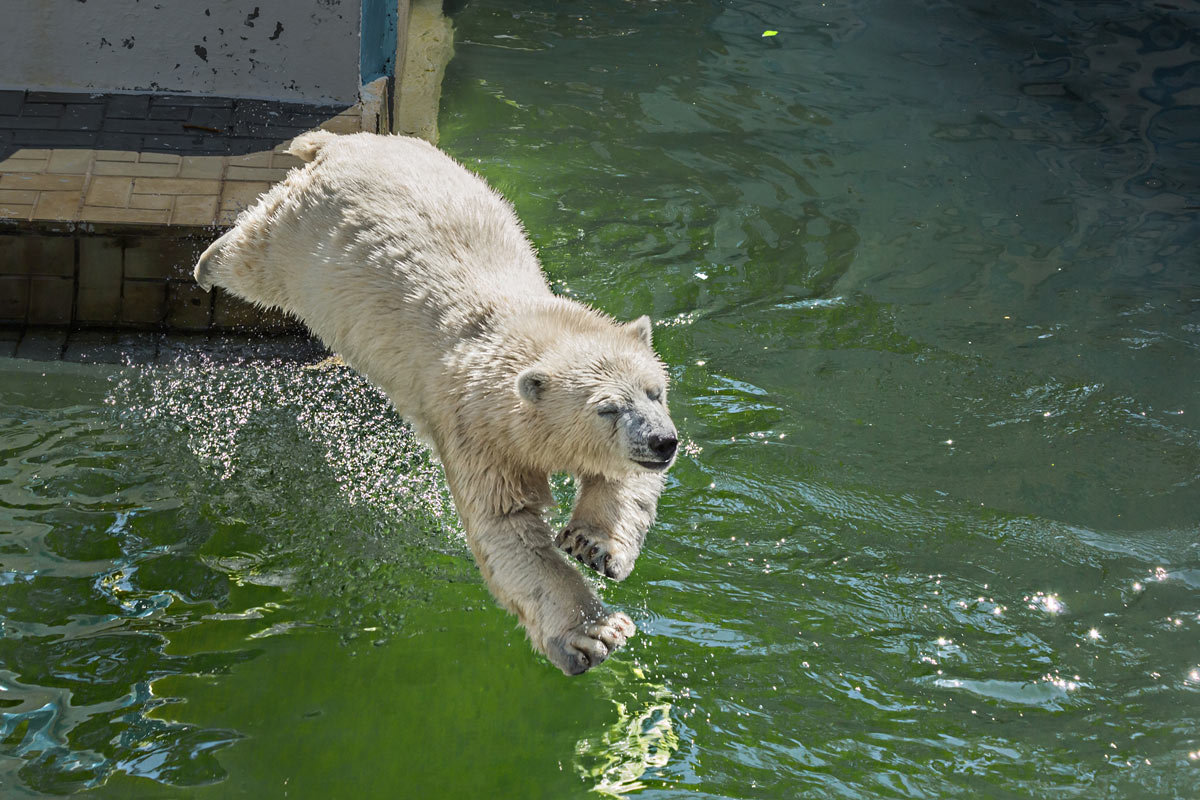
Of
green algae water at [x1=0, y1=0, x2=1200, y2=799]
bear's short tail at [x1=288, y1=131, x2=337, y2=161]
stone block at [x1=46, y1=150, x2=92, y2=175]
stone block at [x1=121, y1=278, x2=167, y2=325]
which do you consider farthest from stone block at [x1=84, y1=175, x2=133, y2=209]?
bear's short tail at [x1=288, y1=131, x2=337, y2=161]

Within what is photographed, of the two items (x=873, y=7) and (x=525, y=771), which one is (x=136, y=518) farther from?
(x=873, y=7)

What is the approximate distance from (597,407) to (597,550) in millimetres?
420

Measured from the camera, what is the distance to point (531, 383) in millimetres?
3520

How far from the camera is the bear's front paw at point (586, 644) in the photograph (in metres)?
3.30

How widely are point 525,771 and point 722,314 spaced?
3.16 meters

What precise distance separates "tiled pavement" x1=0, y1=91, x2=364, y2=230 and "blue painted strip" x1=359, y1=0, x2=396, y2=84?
89 centimetres

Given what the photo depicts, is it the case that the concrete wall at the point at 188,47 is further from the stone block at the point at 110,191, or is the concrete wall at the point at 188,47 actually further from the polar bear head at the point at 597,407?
the polar bear head at the point at 597,407

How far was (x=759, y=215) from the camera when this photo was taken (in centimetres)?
727

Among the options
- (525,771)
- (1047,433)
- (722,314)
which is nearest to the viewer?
(525,771)

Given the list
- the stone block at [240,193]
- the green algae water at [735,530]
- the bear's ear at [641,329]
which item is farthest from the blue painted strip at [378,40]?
the bear's ear at [641,329]

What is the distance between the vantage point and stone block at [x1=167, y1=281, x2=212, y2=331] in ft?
18.9

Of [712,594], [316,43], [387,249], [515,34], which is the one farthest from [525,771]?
[515,34]

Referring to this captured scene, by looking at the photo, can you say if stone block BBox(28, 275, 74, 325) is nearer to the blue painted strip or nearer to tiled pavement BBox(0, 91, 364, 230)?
tiled pavement BBox(0, 91, 364, 230)

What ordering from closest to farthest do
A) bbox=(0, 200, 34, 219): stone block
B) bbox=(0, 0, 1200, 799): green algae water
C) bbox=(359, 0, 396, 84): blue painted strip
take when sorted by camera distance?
bbox=(0, 0, 1200, 799): green algae water, bbox=(0, 200, 34, 219): stone block, bbox=(359, 0, 396, 84): blue painted strip
